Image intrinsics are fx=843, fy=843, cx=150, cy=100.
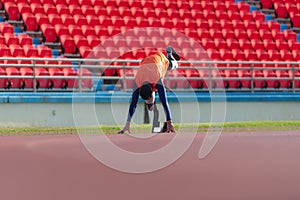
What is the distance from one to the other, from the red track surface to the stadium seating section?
8.88 meters

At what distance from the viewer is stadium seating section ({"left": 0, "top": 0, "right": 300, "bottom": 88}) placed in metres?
22.7

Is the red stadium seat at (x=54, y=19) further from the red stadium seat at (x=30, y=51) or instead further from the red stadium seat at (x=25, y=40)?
the red stadium seat at (x=30, y=51)

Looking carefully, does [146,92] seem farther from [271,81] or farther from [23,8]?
[23,8]

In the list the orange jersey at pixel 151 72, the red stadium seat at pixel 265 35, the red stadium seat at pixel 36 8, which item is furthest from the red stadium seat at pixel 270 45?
the orange jersey at pixel 151 72

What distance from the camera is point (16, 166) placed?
31.7 ft

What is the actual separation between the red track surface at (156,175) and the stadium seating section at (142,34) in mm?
8875

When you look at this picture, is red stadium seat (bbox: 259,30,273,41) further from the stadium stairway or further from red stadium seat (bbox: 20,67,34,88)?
red stadium seat (bbox: 20,67,34,88)

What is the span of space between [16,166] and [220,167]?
2.37 m

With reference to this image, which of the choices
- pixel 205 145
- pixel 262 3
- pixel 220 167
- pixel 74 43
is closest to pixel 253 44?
pixel 262 3

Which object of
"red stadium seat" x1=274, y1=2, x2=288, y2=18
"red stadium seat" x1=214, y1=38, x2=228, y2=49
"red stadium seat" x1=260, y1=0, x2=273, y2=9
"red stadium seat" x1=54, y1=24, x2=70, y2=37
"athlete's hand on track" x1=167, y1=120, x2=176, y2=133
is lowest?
"athlete's hand on track" x1=167, y1=120, x2=176, y2=133

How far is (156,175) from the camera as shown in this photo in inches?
357

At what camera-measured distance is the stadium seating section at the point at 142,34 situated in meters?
22.7

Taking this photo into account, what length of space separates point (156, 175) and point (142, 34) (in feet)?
54.3

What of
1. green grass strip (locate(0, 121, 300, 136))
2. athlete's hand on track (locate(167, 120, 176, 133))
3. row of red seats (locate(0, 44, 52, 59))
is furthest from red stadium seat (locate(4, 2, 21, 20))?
athlete's hand on track (locate(167, 120, 176, 133))
